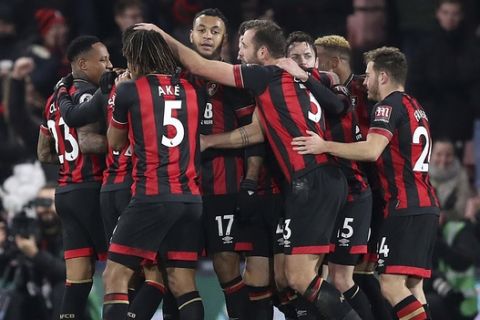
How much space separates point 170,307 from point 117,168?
110 centimetres

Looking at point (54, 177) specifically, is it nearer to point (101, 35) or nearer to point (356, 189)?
point (101, 35)

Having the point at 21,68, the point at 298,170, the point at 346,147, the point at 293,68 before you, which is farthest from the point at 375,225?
the point at 21,68

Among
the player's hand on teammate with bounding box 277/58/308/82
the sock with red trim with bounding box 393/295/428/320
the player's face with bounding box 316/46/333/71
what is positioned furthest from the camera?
the player's face with bounding box 316/46/333/71

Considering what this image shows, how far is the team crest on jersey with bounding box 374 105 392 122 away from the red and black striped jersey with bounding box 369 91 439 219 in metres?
0.01

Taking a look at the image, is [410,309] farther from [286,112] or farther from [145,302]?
[145,302]

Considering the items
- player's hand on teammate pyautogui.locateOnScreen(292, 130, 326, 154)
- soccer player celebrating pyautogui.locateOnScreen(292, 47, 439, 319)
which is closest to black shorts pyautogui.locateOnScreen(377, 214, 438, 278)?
soccer player celebrating pyautogui.locateOnScreen(292, 47, 439, 319)

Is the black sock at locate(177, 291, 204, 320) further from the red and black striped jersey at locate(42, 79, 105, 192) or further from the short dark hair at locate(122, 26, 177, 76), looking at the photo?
the short dark hair at locate(122, 26, 177, 76)

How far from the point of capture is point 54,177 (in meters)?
13.2

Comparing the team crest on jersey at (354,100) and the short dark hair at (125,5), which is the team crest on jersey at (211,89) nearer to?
the team crest on jersey at (354,100)

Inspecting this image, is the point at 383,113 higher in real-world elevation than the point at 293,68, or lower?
lower

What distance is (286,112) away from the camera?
9.04m

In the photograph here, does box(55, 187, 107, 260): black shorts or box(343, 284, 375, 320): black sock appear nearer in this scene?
box(55, 187, 107, 260): black shorts

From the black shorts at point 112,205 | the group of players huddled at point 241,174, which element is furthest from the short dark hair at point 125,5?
the black shorts at point 112,205

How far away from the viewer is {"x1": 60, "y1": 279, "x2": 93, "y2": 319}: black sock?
9.46 m
